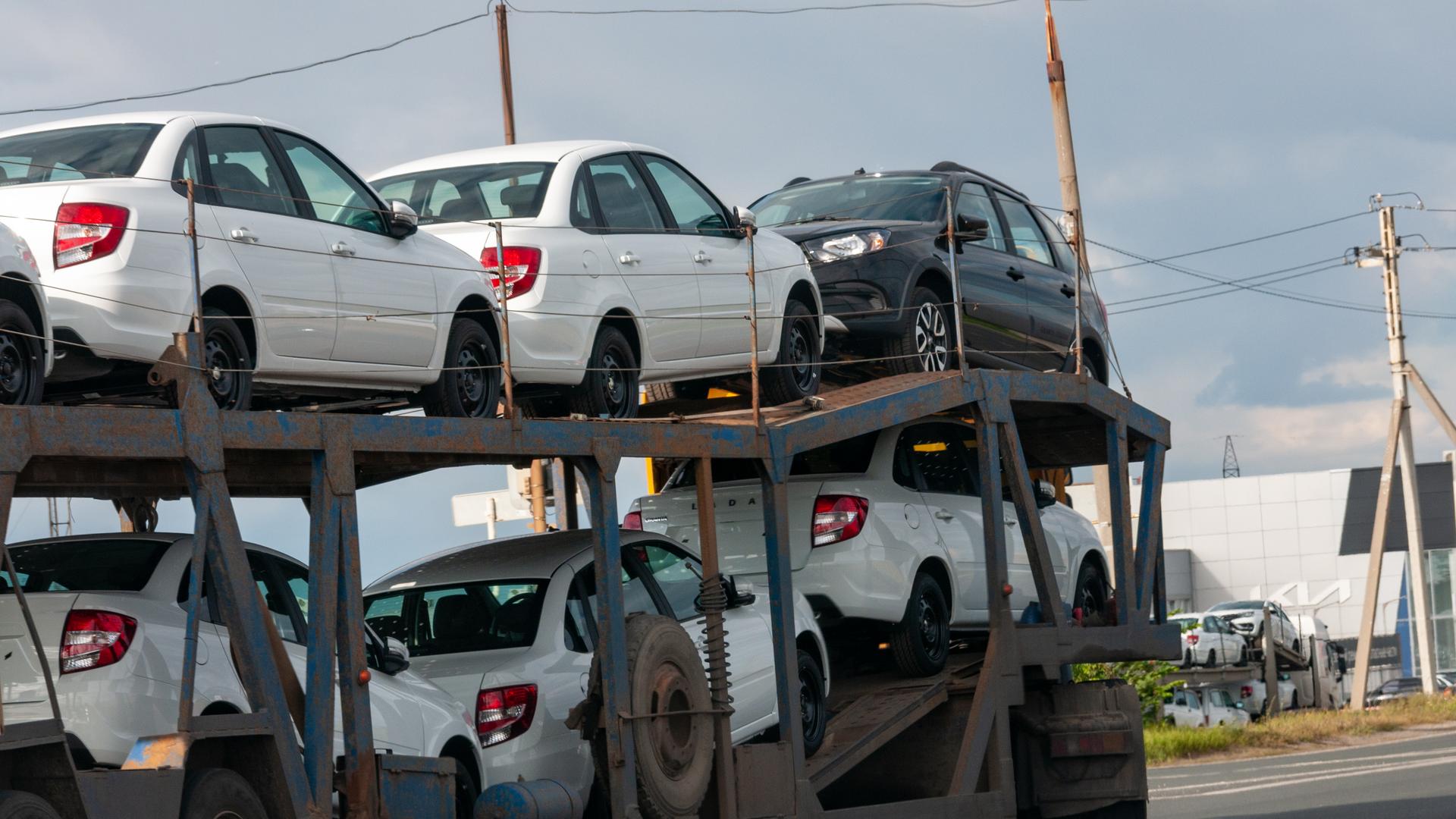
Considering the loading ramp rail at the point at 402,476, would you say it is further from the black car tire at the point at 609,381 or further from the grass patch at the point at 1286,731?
the grass patch at the point at 1286,731

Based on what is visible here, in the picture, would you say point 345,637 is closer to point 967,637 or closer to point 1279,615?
point 967,637

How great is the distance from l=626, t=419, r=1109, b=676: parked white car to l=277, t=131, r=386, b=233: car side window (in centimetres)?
238

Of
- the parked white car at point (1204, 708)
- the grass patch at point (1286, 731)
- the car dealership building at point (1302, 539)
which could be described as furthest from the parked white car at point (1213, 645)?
the car dealership building at point (1302, 539)

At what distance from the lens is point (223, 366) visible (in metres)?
6.40

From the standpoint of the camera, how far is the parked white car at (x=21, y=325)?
5465 mm

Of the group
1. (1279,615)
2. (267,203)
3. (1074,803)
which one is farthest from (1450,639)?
(267,203)

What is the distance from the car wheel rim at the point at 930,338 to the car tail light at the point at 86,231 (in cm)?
568

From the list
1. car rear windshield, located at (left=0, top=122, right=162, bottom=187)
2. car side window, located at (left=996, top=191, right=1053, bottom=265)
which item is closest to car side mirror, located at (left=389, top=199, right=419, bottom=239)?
car rear windshield, located at (left=0, top=122, right=162, bottom=187)

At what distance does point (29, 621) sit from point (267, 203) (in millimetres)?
2236

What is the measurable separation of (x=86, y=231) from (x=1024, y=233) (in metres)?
8.06

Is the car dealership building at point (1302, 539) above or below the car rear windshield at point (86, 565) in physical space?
below

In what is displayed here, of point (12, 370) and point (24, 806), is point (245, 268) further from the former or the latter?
Answer: point (24, 806)

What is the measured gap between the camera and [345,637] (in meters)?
6.05

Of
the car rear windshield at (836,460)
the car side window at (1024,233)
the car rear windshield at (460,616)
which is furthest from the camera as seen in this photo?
the car side window at (1024,233)
